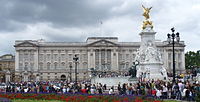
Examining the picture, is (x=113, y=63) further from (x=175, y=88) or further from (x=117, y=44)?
(x=175, y=88)

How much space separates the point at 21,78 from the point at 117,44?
112 ft

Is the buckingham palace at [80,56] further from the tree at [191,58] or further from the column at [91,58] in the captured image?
the tree at [191,58]

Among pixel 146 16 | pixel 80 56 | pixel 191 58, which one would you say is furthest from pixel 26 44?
pixel 146 16

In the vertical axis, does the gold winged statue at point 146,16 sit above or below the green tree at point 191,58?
above

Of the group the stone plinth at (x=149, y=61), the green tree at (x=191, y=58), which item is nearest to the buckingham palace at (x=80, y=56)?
the green tree at (x=191, y=58)

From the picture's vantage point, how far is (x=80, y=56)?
5000 inches

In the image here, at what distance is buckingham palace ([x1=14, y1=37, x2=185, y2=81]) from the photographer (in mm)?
124688

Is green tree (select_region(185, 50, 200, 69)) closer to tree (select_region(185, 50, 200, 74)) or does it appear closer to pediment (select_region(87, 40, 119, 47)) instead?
tree (select_region(185, 50, 200, 74))

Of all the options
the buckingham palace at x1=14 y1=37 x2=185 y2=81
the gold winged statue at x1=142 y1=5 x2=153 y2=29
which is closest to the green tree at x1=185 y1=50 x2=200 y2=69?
the buckingham palace at x1=14 y1=37 x2=185 y2=81

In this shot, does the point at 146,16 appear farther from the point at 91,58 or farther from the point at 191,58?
the point at 191,58

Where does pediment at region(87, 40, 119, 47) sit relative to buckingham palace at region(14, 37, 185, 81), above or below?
above

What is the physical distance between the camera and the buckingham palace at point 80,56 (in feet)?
409

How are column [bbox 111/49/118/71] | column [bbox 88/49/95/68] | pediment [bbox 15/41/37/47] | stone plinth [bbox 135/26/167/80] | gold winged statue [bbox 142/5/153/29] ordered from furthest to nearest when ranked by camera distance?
column [bbox 111/49/118/71] < column [bbox 88/49/95/68] < pediment [bbox 15/41/37/47] < gold winged statue [bbox 142/5/153/29] < stone plinth [bbox 135/26/167/80]

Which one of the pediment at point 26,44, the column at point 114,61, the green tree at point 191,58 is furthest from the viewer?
Answer: the green tree at point 191,58
